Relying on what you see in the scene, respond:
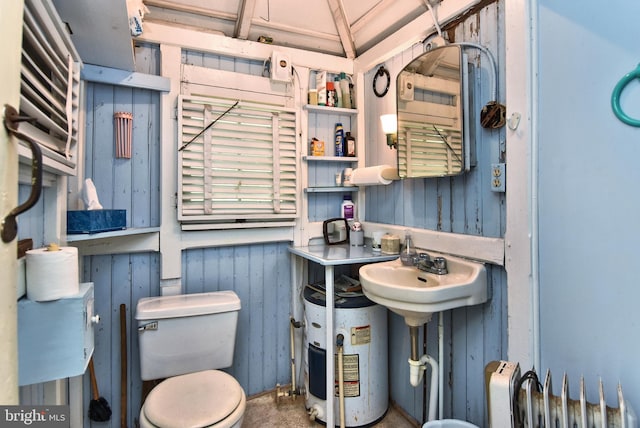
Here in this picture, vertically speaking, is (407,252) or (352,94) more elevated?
(352,94)

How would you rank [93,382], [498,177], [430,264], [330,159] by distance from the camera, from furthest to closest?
[330,159], [93,382], [430,264], [498,177]

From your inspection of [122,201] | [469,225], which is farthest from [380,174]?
[122,201]

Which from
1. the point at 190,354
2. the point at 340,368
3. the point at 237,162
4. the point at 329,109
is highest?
the point at 329,109

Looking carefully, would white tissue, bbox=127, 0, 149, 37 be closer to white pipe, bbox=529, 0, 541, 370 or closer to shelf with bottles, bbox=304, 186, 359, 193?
shelf with bottles, bbox=304, 186, 359, 193

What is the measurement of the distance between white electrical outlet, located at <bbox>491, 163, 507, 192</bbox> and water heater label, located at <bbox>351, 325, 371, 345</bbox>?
3.36 ft

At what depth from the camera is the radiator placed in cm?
102

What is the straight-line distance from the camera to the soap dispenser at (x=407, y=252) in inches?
72.1

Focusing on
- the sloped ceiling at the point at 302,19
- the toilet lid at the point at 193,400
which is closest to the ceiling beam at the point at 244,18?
the sloped ceiling at the point at 302,19

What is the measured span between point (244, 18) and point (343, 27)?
704mm

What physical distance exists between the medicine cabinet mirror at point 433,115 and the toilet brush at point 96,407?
6.78 ft

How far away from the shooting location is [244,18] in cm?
213

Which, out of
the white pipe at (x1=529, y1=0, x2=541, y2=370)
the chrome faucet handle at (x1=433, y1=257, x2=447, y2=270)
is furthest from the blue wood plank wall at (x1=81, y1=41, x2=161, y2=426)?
the white pipe at (x1=529, y1=0, x2=541, y2=370)

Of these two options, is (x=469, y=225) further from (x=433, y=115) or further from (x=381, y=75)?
(x=381, y=75)

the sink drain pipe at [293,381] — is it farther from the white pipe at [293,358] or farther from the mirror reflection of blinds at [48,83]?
the mirror reflection of blinds at [48,83]
